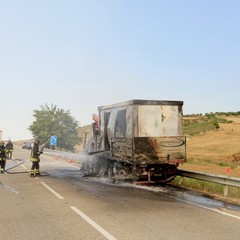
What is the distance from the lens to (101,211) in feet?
29.3

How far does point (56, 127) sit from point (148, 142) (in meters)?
53.0

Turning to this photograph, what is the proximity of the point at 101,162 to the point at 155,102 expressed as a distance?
210 inches

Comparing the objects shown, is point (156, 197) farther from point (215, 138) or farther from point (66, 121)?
A: point (66, 121)

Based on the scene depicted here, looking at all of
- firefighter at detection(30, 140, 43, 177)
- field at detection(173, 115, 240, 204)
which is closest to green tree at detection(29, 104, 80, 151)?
field at detection(173, 115, 240, 204)

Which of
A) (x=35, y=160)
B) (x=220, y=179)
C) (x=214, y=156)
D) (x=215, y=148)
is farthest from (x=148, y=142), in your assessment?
(x=215, y=148)

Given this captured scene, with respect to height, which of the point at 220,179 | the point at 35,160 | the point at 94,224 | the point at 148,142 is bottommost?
the point at 94,224

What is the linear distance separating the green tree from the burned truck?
5070 centimetres

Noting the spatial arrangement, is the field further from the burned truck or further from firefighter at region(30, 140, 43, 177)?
firefighter at region(30, 140, 43, 177)

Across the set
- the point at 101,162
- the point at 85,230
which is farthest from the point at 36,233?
the point at 101,162

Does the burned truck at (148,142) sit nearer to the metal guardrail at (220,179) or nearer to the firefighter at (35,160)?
the metal guardrail at (220,179)

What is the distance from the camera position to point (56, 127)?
65.8m

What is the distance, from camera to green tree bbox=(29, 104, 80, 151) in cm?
6575

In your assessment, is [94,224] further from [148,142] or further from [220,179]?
[148,142]

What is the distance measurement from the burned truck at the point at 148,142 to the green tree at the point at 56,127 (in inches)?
1996
